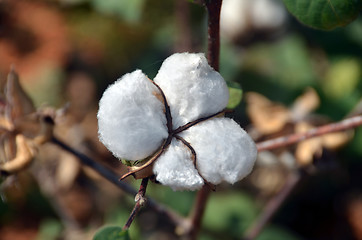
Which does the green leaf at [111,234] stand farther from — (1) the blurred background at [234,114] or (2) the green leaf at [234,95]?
(1) the blurred background at [234,114]

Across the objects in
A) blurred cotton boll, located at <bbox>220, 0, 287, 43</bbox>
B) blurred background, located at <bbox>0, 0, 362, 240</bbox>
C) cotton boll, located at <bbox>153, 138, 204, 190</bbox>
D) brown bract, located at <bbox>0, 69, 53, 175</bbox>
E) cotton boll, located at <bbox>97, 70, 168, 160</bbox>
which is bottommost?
blurred background, located at <bbox>0, 0, 362, 240</bbox>

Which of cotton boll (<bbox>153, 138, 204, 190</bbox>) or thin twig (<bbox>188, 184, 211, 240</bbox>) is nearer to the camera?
cotton boll (<bbox>153, 138, 204, 190</bbox>)

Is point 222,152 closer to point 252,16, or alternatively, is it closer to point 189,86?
point 189,86

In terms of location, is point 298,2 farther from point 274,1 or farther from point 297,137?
point 274,1

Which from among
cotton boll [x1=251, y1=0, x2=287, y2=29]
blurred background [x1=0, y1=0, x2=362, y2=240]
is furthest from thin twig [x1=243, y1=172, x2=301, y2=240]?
cotton boll [x1=251, y1=0, x2=287, y2=29]

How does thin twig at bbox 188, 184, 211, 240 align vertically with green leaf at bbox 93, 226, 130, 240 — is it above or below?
below

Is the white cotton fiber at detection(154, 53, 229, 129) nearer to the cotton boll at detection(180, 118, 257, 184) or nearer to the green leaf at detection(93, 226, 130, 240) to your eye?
the cotton boll at detection(180, 118, 257, 184)
